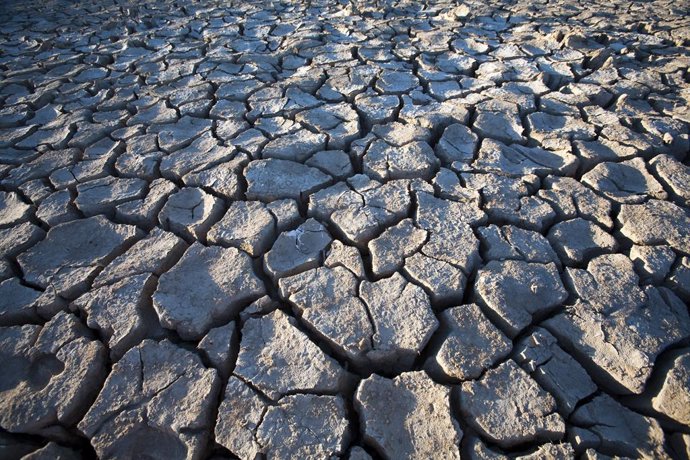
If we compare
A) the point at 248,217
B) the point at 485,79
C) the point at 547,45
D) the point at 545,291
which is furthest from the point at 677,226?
the point at 547,45

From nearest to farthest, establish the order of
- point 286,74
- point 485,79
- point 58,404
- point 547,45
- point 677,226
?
point 58,404
point 677,226
point 485,79
point 286,74
point 547,45

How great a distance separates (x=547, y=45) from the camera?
3.35 metres

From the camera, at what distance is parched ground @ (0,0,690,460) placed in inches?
45.3

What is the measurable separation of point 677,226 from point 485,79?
5.45 feet

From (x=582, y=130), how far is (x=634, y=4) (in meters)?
3.47

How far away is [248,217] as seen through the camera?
178 cm

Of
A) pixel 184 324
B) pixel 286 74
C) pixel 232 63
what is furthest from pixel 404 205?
pixel 232 63

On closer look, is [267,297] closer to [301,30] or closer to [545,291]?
[545,291]

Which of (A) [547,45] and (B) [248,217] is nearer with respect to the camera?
(B) [248,217]

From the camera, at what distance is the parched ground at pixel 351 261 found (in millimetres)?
1150

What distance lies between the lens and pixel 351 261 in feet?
5.17

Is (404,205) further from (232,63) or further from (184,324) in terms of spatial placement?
(232,63)

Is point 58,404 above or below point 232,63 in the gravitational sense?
below

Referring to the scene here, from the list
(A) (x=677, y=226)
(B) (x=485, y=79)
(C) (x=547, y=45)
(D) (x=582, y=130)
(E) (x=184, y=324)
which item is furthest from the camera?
(C) (x=547, y=45)
